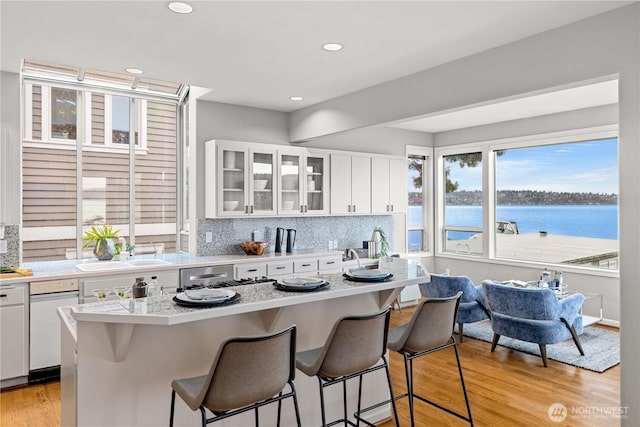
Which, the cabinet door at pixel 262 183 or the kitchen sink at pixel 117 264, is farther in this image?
the cabinet door at pixel 262 183

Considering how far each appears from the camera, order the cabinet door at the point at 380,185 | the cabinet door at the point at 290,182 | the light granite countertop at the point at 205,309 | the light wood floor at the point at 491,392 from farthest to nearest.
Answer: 1. the cabinet door at the point at 380,185
2. the cabinet door at the point at 290,182
3. the light wood floor at the point at 491,392
4. the light granite countertop at the point at 205,309

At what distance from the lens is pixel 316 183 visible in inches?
216

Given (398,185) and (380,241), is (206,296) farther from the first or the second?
(398,185)

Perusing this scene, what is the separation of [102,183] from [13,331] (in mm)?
1800

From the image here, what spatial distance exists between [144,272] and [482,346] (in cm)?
349

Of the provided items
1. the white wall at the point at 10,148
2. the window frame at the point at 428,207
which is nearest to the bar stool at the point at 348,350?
the white wall at the point at 10,148

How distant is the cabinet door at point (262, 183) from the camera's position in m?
4.93

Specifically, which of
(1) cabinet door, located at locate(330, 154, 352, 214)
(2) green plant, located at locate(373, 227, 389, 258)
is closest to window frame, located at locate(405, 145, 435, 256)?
(2) green plant, located at locate(373, 227, 389, 258)

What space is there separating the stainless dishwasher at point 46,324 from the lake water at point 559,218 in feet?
18.1

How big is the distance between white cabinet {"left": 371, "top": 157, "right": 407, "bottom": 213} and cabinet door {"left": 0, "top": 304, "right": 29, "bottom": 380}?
13.6 feet

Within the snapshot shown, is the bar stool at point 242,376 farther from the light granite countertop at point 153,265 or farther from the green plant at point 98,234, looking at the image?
the green plant at point 98,234

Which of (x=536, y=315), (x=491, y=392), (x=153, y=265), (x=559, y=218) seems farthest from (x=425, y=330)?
(x=559, y=218)

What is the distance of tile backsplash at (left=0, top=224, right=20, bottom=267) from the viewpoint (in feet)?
12.5

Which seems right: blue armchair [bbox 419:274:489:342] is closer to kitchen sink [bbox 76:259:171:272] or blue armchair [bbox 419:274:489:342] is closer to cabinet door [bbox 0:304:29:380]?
kitchen sink [bbox 76:259:171:272]
